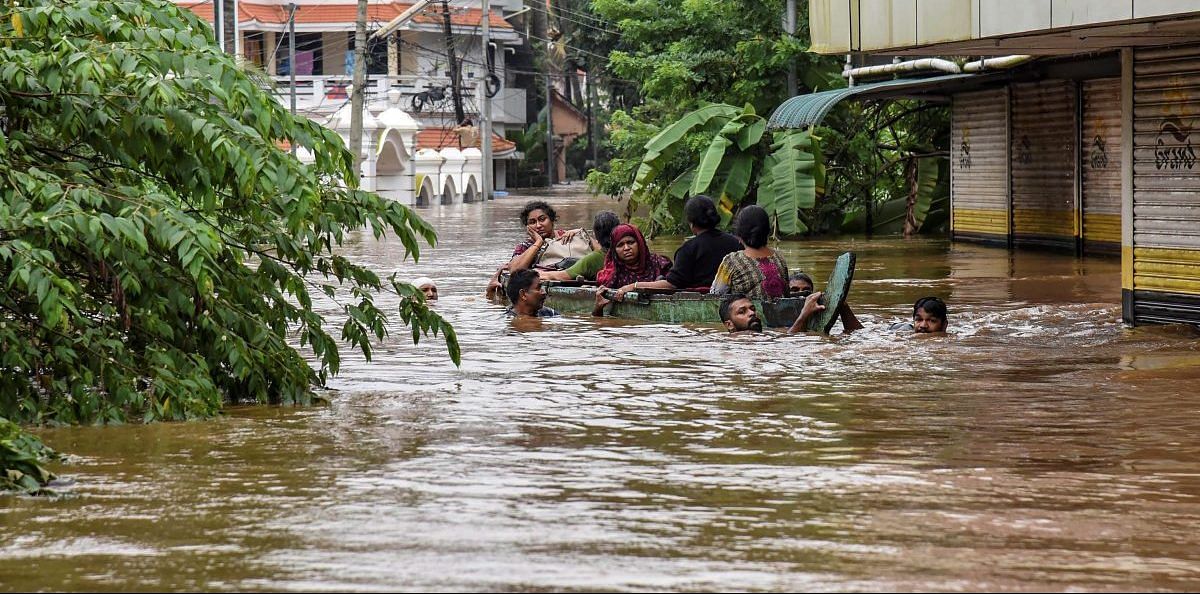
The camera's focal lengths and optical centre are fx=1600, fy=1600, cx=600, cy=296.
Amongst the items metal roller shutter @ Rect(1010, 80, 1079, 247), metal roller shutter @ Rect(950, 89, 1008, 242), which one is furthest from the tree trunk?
metal roller shutter @ Rect(1010, 80, 1079, 247)

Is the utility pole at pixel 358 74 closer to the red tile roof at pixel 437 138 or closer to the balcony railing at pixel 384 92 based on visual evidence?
the balcony railing at pixel 384 92

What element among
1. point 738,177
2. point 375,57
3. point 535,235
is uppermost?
point 375,57

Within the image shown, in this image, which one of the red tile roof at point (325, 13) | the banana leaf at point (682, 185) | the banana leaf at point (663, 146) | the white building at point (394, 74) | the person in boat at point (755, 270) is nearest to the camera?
the person in boat at point (755, 270)

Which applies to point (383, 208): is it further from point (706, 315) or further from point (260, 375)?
point (706, 315)

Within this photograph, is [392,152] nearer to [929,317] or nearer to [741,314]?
[741,314]

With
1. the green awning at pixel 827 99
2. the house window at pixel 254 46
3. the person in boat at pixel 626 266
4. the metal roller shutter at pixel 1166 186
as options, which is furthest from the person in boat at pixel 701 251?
the house window at pixel 254 46

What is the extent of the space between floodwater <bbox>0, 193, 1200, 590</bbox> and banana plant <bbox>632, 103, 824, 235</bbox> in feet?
44.0

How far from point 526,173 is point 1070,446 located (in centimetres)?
6545

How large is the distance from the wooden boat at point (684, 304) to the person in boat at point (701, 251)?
140 millimetres

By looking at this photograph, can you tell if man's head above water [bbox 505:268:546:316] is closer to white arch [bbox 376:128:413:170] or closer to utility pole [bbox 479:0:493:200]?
white arch [bbox 376:128:413:170]

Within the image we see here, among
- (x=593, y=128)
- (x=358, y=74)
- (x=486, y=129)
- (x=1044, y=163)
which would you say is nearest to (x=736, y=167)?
(x=1044, y=163)

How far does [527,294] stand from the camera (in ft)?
50.8

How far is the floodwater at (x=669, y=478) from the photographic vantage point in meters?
→ 5.57

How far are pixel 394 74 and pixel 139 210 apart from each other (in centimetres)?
4928
